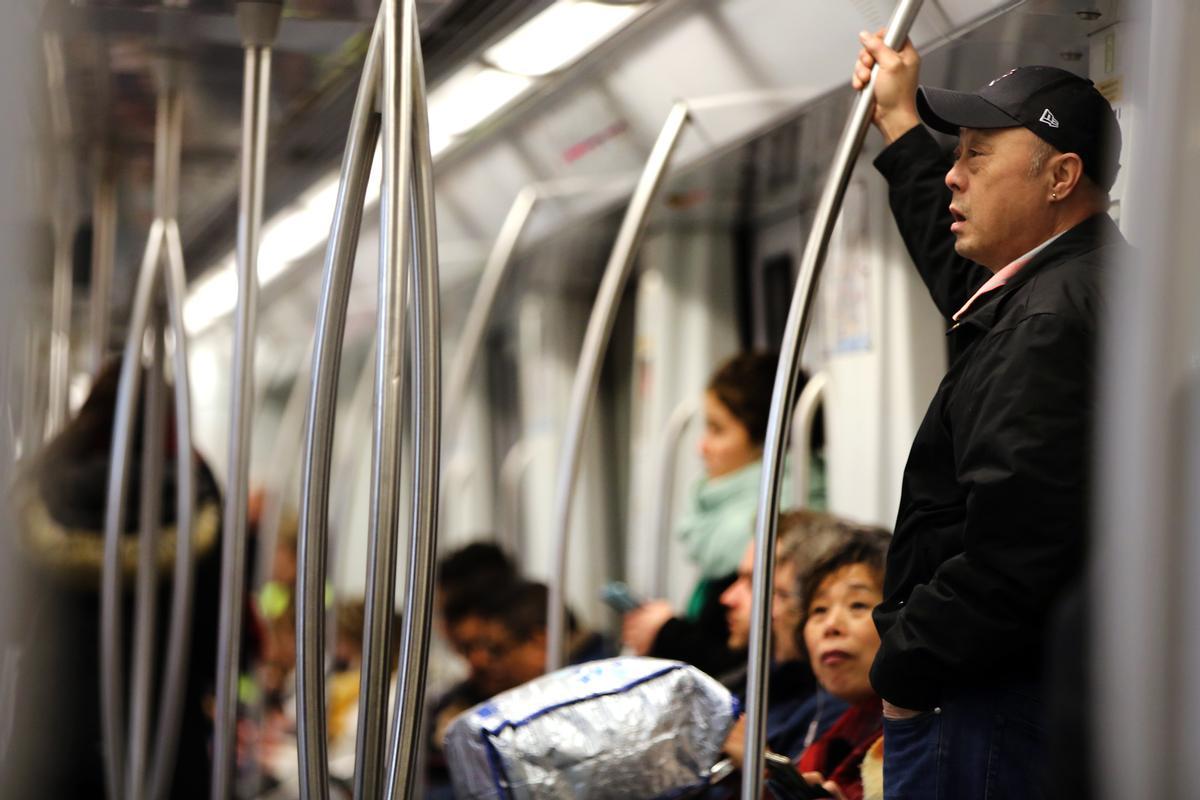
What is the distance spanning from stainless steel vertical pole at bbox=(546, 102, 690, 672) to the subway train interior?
0.01 meters

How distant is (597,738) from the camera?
8.97 ft

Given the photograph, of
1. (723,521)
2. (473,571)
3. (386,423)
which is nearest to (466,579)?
(473,571)

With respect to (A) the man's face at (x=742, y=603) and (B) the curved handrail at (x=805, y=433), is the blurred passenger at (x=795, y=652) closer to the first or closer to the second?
(A) the man's face at (x=742, y=603)

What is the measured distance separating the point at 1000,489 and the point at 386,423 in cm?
88

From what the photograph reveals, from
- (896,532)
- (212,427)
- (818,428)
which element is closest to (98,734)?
(818,428)

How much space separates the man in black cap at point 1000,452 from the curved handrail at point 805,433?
1832mm

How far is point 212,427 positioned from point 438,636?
142 inches

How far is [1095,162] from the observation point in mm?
2186

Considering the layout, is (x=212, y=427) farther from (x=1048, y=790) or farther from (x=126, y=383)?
(x=1048, y=790)

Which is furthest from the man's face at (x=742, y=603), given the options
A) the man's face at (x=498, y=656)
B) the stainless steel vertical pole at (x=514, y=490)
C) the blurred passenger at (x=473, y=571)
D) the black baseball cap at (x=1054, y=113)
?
the stainless steel vertical pole at (x=514, y=490)

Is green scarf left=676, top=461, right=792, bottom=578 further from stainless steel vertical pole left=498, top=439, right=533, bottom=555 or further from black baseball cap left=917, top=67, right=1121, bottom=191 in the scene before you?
stainless steel vertical pole left=498, top=439, right=533, bottom=555

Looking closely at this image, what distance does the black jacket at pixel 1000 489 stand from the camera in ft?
6.37

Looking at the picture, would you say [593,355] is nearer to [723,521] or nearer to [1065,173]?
[723,521]

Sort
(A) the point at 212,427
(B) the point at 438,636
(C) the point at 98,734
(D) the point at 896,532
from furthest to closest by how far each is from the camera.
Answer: (A) the point at 212,427 → (B) the point at 438,636 → (C) the point at 98,734 → (D) the point at 896,532
